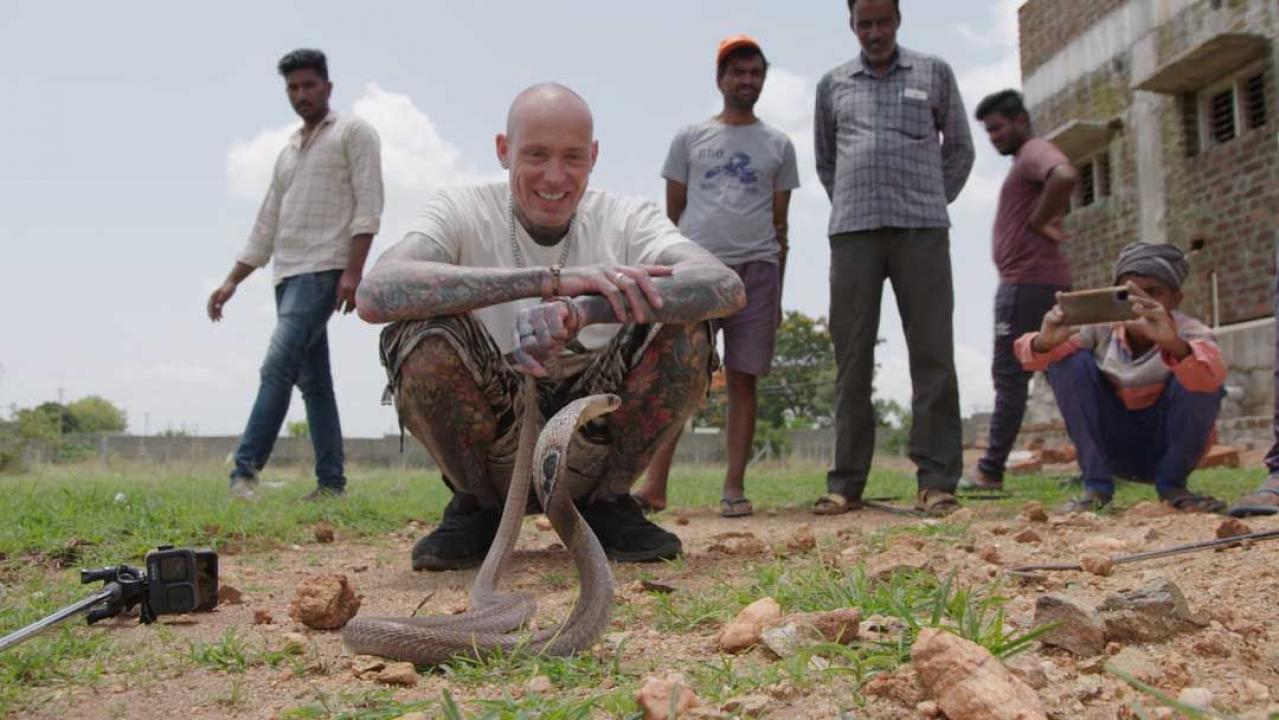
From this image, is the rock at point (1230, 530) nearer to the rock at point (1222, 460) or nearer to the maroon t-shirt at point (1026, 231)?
the maroon t-shirt at point (1026, 231)

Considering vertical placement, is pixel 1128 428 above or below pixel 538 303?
below

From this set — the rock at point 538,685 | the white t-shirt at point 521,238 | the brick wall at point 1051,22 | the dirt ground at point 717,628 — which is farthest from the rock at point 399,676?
the brick wall at point 1051,22

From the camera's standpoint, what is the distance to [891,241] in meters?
4.89

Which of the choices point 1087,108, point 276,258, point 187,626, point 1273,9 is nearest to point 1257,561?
point 187,626

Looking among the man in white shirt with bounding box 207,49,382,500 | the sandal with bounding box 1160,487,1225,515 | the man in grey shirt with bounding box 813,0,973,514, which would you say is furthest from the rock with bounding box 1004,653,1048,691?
the man in white shirt with bounding box 207,49,382,500

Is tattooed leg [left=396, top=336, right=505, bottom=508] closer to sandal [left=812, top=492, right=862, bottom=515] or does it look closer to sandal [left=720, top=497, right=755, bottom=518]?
sandal [left=720, top=497, right=755, bottom=518]

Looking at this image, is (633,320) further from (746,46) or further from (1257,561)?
(746,46)

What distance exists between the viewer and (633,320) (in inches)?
114

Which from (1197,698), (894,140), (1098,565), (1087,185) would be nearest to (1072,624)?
(1197,698)

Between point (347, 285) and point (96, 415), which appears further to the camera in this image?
point (96, 415)

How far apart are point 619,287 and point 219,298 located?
3.93m

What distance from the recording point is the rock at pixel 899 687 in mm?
1503

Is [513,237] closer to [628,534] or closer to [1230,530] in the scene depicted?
[628,534]

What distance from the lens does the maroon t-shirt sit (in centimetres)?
589
